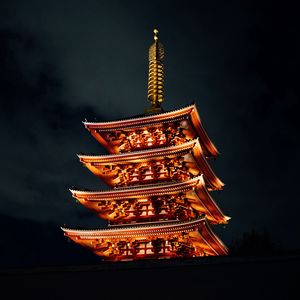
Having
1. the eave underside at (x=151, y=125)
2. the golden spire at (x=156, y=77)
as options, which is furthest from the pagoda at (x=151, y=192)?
the golden spire at (x=156, y=77)

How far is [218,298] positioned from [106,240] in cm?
1589

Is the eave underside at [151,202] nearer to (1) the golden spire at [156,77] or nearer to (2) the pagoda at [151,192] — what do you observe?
(2) the pagoda at [151,192]

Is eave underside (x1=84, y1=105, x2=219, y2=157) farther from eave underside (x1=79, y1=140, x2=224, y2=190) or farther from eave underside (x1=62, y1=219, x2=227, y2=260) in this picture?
eave underside (x1=62, y1=219, x2=227, y2=260)

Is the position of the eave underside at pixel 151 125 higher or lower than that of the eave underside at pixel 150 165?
higher

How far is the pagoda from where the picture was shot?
26.1 m

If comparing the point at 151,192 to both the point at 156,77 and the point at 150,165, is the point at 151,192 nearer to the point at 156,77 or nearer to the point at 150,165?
the point at 150,165

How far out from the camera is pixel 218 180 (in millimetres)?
33906

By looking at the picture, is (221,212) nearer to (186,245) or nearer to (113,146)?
(186,245)

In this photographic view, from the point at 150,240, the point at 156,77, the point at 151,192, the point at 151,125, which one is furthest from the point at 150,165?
the point at 156,77

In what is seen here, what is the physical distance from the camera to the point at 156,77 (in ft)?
114

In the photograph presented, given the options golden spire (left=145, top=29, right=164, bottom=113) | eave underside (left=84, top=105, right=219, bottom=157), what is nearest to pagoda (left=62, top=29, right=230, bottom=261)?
eave underside (left=84, top=105, right=219, bottom=157)

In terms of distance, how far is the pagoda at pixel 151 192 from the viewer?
26078 mm

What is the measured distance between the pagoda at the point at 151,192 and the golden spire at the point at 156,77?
1186 mm

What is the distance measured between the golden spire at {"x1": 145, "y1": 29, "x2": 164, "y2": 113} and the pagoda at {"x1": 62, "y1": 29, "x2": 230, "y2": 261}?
1186mm
